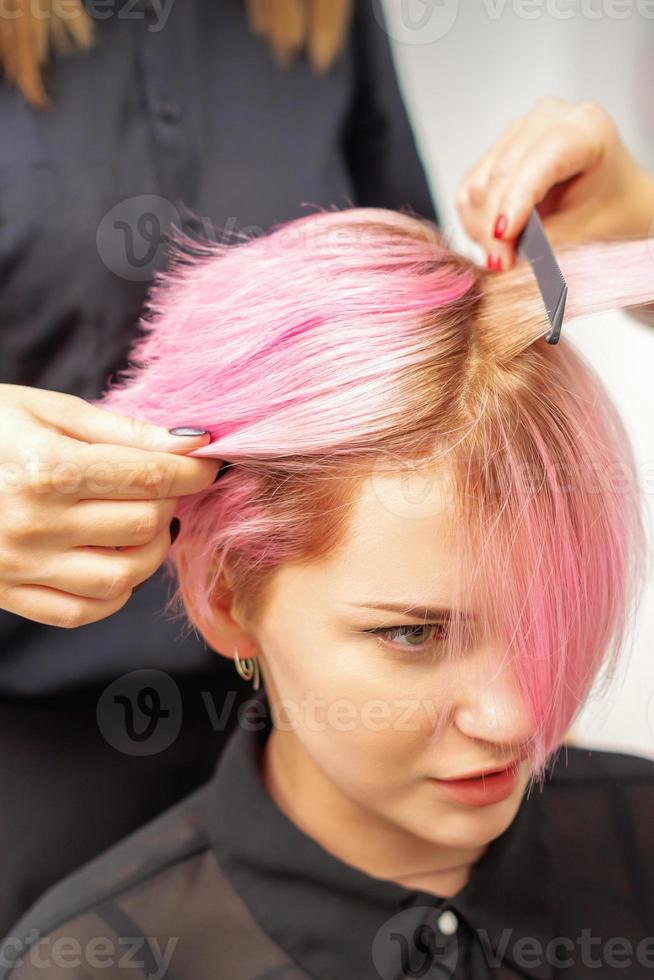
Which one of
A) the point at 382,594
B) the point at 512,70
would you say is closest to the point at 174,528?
the point at 382,594

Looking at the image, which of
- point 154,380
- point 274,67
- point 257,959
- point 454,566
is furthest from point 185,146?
point 257,959

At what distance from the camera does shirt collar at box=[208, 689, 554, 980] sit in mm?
898

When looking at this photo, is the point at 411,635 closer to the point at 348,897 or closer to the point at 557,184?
the point at 348,897

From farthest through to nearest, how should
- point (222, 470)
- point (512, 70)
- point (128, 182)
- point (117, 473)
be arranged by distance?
point (512, 70), point (128, 182), point (222, 470), point (117, 473)

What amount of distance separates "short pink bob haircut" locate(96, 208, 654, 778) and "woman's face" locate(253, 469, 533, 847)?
0.06 ft

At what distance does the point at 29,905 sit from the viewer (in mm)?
1071

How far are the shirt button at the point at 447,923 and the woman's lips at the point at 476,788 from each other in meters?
0.15

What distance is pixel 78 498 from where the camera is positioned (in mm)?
758

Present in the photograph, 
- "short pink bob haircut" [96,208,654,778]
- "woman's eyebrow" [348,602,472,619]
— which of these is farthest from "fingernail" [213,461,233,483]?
"woman's eyebrow" [348,602,472,619]

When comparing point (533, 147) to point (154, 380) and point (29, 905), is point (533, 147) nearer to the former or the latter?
point (154, 380)

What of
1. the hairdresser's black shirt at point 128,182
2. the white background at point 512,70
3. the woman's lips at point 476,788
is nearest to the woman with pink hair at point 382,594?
the woman's lips at point 476,788

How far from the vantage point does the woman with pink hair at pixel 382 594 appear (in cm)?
79

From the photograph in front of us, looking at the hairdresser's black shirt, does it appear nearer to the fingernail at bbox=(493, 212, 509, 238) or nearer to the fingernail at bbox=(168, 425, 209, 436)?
the fingernail at bbox=(493, 212, 509, 238)

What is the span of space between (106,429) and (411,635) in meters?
0.29
